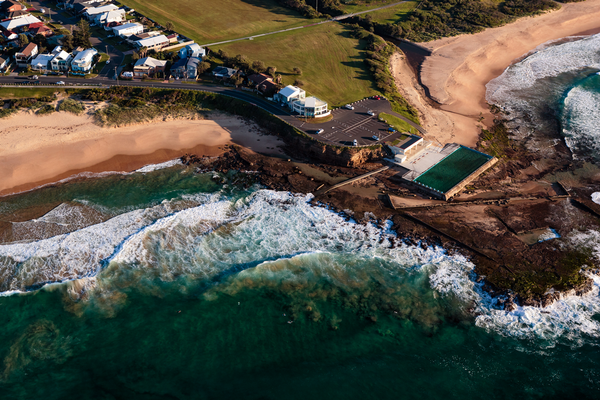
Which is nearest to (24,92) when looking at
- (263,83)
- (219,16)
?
(263,83)

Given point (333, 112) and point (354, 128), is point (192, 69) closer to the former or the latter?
point (333, 112)

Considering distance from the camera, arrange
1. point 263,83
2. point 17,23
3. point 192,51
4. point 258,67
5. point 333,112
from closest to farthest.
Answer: point 333,112
point 263,83
point 258,67
point 192,51
point 17,23

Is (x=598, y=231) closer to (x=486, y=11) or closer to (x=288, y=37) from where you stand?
(x=288, y=37)

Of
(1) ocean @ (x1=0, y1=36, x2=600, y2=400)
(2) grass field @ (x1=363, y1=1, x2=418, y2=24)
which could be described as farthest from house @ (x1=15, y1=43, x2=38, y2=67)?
(2) grass field @ (x1=363, y1=1, x2=418, y2=24)

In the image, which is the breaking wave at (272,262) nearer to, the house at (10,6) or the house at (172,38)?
the house at (172,38)

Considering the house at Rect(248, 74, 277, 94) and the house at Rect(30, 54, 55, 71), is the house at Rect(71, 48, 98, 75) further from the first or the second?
the house at Rect(248, 74, 277, 94)

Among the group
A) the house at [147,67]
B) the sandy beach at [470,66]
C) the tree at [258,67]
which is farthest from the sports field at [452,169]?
the house at [147,67]

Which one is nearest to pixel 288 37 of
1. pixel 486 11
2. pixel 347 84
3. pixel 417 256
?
pixel 347 84
